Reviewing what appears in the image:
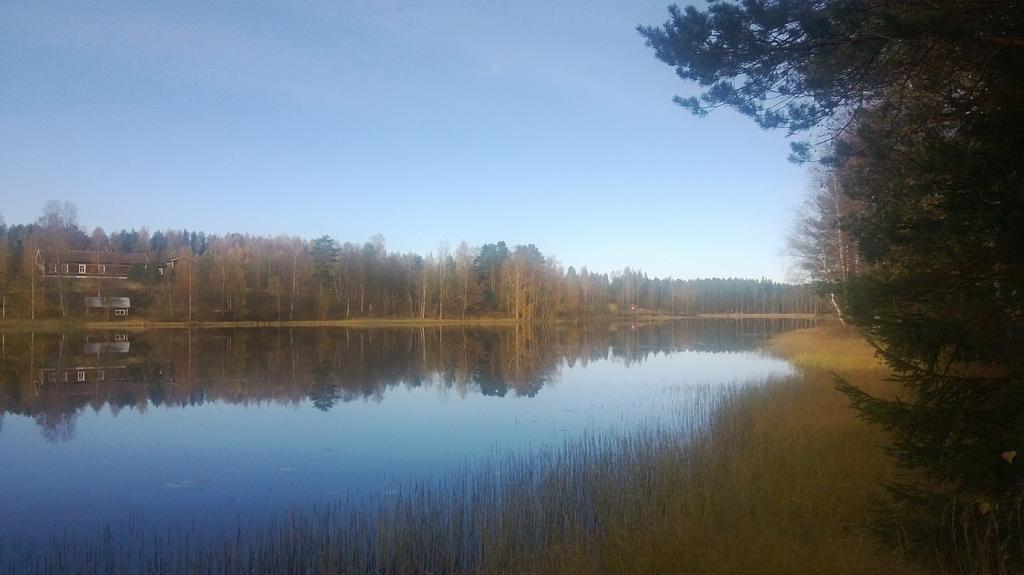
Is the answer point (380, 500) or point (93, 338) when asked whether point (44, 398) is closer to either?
point (380, 500)

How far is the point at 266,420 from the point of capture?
A: 1566 centimetres

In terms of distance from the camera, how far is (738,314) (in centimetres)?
14212

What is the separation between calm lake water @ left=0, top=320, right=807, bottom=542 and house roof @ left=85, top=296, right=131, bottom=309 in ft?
93.9

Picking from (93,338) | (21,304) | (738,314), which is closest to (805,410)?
(93,338)

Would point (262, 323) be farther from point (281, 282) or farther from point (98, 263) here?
point (98, 263)

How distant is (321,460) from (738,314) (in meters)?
141

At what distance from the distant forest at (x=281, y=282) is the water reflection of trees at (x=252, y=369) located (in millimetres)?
16802

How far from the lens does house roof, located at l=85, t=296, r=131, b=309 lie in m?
57.5

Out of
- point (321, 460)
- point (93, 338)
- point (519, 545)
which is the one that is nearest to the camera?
point (519, 545)

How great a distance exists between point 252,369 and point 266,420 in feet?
36.6

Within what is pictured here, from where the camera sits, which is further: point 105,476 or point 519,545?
point 105,476

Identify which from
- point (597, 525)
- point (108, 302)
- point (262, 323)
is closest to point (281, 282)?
point (262, 323)

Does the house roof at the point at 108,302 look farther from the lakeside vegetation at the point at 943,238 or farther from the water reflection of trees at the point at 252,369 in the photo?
the lakeside vegetation at the point at 943,238

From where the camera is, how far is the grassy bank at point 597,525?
215 inches
